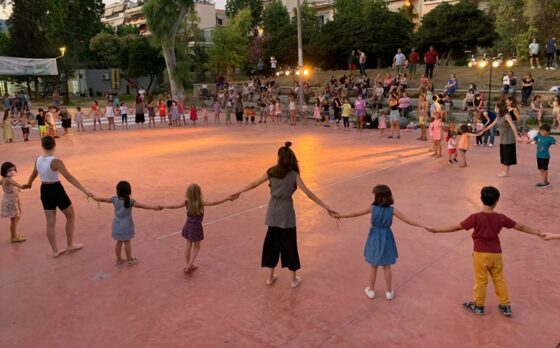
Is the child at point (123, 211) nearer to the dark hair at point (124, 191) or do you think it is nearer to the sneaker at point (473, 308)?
the dark hair at point (124, 191)

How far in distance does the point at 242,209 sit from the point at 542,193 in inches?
235

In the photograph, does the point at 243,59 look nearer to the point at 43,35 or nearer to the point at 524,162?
the point at 43,35

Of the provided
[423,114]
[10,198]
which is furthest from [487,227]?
[423,114]

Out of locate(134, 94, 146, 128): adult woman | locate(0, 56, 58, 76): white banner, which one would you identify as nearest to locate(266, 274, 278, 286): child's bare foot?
locate(134, 94, 146, 128): adult woman

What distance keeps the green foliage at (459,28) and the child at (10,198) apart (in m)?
29.3

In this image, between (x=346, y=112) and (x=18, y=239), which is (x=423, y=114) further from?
(x=18, y=239)

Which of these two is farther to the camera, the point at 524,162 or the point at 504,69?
the point at 504,69

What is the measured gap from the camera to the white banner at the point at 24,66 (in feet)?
98.9

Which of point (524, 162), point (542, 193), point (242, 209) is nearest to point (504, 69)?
point (524, 162)

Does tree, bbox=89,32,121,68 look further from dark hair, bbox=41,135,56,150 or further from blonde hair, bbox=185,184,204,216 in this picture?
blonde hair, bbox=185,184,204,216

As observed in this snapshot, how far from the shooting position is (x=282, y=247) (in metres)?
5.50

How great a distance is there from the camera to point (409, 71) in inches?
1104

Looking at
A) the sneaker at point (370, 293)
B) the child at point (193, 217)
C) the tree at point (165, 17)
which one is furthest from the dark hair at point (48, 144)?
the tree at point (165, 17)

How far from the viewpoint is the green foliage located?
30047 mm
